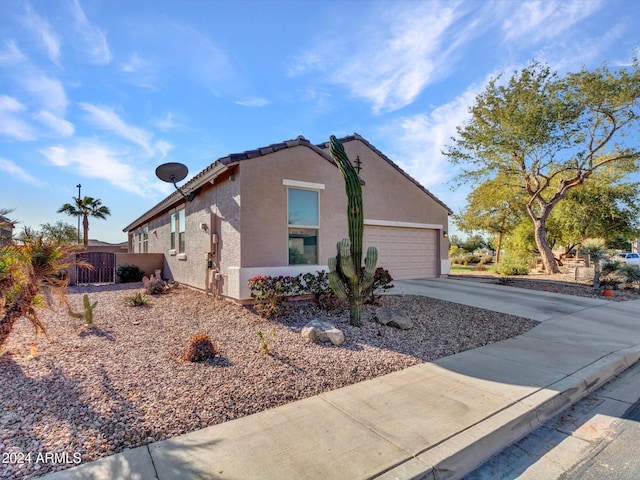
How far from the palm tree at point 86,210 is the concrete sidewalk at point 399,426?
33.6 m

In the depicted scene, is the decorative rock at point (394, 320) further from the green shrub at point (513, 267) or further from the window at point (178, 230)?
the green shrub at point (513, 267)

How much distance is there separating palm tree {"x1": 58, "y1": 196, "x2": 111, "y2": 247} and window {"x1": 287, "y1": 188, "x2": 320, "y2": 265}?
29.5 metres

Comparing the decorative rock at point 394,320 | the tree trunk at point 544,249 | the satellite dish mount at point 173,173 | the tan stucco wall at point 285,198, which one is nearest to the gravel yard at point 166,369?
the decorative rock at point 394,320

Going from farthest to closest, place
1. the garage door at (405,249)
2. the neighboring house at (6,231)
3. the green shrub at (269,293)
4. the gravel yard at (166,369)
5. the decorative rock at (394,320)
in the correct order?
the garage door at (405,249)
the green shrub at (269,293)
the decorative rock at (394,320)
the neighboring house at (6,231)
the gravel yard at (166,369)

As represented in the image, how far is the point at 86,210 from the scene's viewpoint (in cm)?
3050

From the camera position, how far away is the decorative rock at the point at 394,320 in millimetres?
6293

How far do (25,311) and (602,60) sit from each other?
20532mm

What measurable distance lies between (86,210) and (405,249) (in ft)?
101

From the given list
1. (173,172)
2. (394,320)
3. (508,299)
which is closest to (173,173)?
(173,172)

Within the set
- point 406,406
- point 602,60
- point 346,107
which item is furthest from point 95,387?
point 602,60

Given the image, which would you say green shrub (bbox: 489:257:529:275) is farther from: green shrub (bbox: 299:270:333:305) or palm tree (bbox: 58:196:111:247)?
palm tree (bbox: 58:196:111:247)

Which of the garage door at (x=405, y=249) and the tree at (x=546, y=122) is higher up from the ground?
the tree at (x=546, y=122)

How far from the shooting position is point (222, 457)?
2598 millimetres

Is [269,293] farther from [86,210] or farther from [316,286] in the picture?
[86,210]
